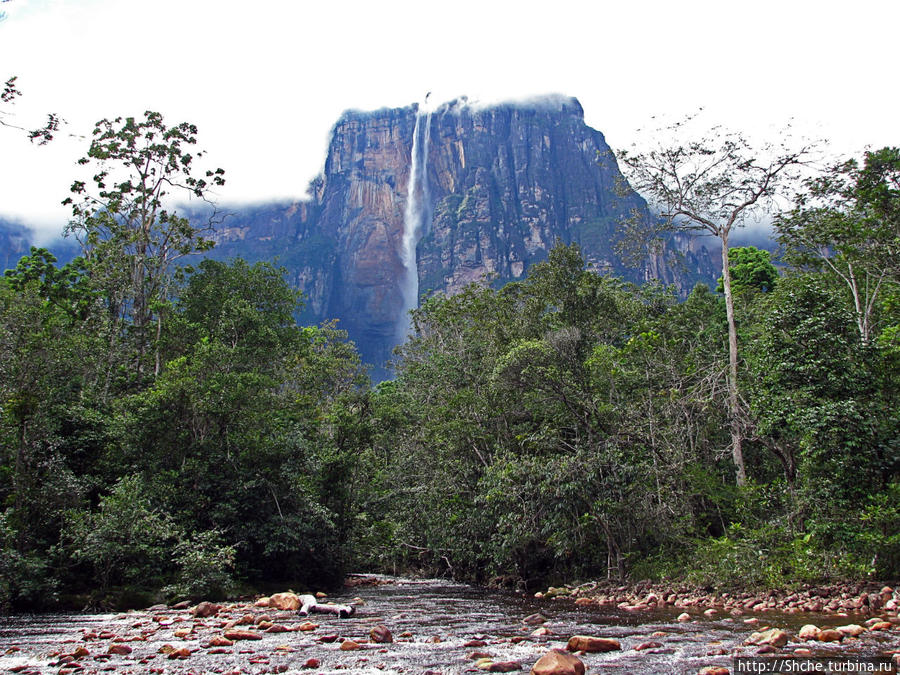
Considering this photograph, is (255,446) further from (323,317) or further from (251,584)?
(323,317)

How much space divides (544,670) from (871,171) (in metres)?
18.8

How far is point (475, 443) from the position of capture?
75.0 ft

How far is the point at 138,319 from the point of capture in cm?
2734

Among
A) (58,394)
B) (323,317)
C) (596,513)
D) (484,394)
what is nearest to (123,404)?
(58,394)

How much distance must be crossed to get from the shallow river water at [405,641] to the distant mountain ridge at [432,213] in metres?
105

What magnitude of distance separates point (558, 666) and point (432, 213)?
12919cm

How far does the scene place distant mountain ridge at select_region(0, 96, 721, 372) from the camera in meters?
122

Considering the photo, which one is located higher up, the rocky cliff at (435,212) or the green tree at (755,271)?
the rocky cliff at (435,212)

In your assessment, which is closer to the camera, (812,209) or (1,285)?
(812,209)

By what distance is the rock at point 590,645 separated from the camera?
25.0 ft

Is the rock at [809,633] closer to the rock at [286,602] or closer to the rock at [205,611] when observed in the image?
the rock at [286,602]

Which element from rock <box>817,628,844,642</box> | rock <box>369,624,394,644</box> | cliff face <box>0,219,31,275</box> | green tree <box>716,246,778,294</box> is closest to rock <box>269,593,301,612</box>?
rock <box>369,624,394,644</box>

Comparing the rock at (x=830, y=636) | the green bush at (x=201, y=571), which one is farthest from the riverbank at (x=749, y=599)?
the green bush at (x=201, y=571)

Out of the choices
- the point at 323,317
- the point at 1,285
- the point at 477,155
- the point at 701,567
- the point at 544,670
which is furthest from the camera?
the point at 477,155
